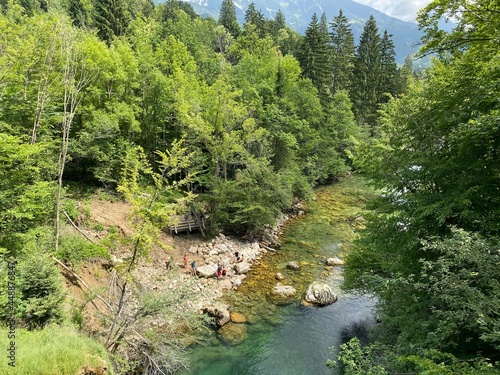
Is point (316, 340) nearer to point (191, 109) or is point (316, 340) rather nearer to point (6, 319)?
point (6, 319)

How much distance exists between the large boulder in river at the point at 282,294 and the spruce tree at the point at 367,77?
39146 millimetres

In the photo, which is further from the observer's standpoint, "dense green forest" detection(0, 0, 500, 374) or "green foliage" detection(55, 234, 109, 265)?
"green foliage" detection(55, 234, 109, 265)

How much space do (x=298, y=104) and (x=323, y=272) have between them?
20.6m

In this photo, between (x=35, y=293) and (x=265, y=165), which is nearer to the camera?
(x=35, y=293)

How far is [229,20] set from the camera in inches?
2603

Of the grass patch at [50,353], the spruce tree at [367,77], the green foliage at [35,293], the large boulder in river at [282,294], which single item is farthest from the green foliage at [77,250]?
the spruce tree at [367,77]

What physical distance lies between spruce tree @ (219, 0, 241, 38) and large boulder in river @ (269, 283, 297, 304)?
60.8 m

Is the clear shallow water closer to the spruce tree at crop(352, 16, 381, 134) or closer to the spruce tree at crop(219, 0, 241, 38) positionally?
the spruce tree at crop(352, 16, 381, 134)

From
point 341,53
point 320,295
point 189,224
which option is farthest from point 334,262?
point 341,53

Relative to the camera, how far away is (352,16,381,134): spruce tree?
→ 1893 inches

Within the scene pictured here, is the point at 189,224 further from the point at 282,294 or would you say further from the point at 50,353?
the point at 50,353

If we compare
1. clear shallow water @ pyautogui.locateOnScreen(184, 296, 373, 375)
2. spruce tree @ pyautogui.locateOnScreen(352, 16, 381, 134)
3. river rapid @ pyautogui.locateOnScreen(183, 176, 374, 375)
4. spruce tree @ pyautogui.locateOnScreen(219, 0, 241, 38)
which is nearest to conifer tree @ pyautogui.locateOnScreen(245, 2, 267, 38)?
spruce tree @ pyautogui.locateOnScreen(219, 0, 241, 38)

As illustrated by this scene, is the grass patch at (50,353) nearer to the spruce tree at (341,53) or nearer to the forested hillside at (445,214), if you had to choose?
the forested hillside at (445,214)

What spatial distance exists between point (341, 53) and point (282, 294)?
45.8 m
